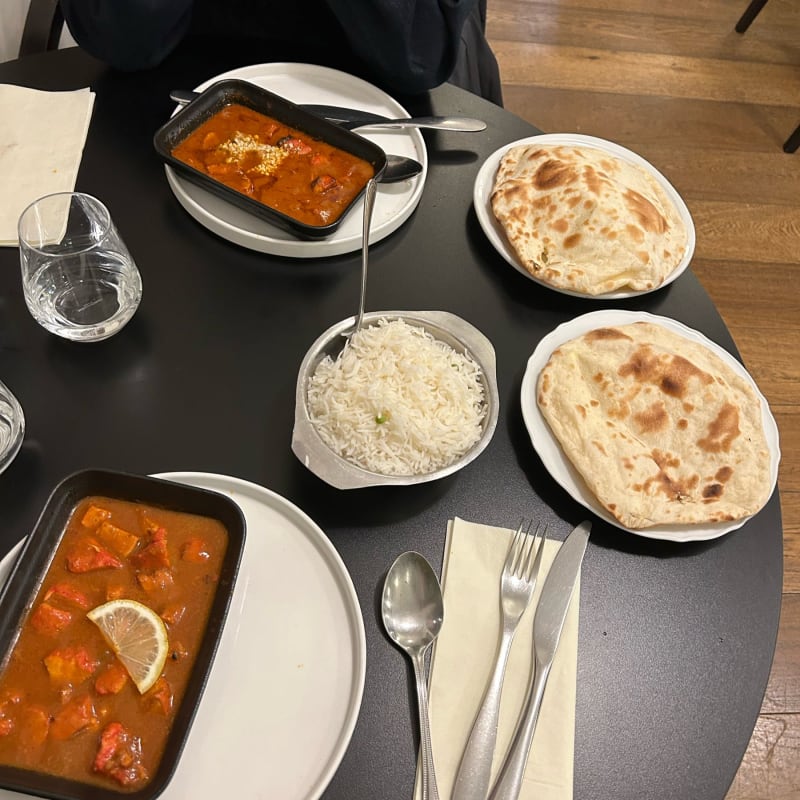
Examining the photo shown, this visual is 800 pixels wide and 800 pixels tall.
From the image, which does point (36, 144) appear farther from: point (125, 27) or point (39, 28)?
point (39, 28)

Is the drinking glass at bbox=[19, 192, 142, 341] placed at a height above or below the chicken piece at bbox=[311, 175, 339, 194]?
below

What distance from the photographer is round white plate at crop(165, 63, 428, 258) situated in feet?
5.26

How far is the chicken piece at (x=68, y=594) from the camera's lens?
1.01 metres

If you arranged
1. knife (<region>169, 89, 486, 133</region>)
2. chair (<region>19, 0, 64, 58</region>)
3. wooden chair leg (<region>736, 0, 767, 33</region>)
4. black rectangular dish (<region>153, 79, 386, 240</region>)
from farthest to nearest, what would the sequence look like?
1. wooden chair leg (<region>736, 0, 767, 33</region>)
2. chair (<region>19, 0, 64, 58</region>)
3. knife (<region>169, 89, 486, 133</region>)
4. black rectangular dish (<region>153, 79, 386, 240</region>)

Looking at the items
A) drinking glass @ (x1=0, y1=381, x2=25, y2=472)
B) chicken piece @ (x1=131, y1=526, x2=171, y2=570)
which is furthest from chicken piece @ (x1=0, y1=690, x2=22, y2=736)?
drinking glass @ (x1=0, y1=381, x2=25, y2=472)

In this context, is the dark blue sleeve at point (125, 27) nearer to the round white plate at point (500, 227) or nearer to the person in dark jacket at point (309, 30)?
the person in dark jacket at point (309, 30)

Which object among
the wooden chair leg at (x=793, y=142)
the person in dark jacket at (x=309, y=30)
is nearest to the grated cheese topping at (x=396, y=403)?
the person in dark jacket at (x=309, y=30)

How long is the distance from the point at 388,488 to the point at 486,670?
36 cm

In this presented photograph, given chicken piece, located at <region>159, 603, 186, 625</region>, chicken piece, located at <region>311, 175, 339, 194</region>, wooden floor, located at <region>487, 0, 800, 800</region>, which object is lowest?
wooden floor, located at <region>487, 0, 800, 800</region>

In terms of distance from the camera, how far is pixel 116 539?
1068 millimetres

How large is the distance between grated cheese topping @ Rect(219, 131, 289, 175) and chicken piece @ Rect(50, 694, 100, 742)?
1.18m

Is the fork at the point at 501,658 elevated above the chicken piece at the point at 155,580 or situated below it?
below

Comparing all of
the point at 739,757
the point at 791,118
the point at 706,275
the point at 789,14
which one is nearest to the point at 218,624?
the point at 739,757

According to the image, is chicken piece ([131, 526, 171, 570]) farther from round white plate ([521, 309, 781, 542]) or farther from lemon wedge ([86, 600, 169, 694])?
round white plate ([521, 309, 781, 542])
